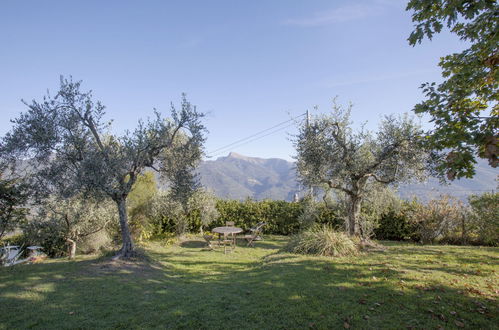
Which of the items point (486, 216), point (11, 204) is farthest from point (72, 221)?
point (486, 216)

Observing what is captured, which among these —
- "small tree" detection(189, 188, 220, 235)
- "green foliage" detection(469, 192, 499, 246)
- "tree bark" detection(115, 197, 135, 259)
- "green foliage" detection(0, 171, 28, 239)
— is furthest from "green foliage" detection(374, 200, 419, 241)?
"green foliage" detection(0, 171, 28, 239)

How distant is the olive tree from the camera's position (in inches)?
443

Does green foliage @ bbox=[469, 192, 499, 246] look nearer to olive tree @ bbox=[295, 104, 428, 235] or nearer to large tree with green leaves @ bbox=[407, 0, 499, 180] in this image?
olive tree @ bbox=[295, 104, 428, 235]

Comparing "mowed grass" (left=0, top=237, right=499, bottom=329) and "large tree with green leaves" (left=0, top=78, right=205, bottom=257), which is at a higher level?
"large tree with green leaves" (left=0, top=78, right=205, bottom=257)

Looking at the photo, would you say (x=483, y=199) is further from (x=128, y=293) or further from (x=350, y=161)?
(x=128, y=293)

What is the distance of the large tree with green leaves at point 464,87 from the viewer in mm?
4051

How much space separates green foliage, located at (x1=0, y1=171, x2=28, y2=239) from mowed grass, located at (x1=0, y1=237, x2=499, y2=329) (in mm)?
2576

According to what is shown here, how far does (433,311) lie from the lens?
15.7ft

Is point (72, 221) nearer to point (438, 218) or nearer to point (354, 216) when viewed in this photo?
point (354, 216)

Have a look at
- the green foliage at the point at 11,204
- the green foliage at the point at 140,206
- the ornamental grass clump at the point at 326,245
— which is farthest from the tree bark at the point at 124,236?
the green foliage at the point at 140,206

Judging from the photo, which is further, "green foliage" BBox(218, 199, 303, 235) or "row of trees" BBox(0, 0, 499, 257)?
Answer: "green foliage" BBox(218, 199, 303, 235)

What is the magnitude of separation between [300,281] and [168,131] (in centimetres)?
676

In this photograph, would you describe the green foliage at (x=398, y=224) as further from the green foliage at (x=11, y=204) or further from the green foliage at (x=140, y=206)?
the green foliage at (x=11, y=204)

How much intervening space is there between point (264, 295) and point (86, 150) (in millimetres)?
7074
